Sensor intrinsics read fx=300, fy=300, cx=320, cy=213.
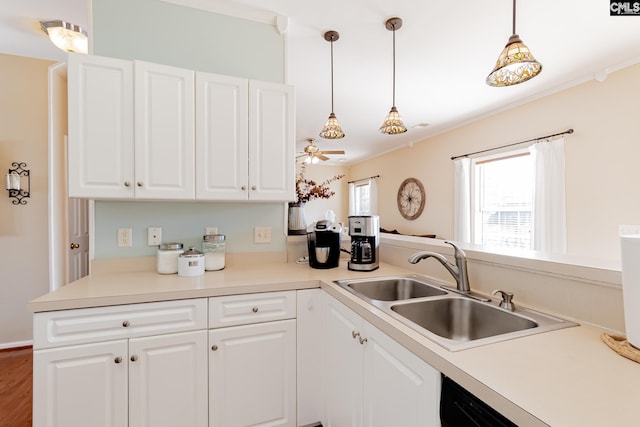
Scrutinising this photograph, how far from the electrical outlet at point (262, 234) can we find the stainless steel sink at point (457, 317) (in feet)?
3.83

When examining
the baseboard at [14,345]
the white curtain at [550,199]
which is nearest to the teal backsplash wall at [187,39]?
the baseboard at [14,345]

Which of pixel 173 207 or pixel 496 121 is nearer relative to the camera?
pixel 173 207

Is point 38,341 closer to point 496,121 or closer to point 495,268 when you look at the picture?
point 495,268

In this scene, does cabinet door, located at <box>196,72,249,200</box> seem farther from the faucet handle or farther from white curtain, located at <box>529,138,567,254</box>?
white curtain, located at <box>529,138,567,254</box>

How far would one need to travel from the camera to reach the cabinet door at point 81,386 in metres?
1.21

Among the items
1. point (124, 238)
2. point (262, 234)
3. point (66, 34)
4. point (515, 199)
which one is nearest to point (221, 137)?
point (262, 234)

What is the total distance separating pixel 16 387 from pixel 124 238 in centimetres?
151

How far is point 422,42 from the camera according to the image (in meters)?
2.38

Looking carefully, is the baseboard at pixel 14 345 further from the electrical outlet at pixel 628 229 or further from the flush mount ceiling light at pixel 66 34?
the electrical outlet at pixel 628 229

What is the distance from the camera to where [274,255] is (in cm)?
214

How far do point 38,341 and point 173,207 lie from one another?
92 centimetres

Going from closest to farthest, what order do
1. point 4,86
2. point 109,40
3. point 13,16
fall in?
1. point 109,40
2. point 13,16
3. point 4,86

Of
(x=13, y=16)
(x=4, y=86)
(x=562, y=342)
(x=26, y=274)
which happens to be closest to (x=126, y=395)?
(x=562, y=342)

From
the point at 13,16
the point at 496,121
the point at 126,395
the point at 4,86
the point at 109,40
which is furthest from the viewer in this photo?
the point at 496,121
